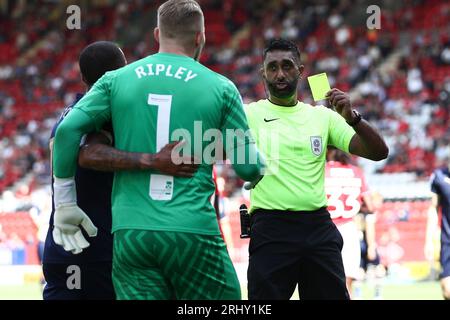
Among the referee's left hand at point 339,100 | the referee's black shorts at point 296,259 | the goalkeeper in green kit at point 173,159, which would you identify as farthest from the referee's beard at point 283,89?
the goalkeeper in green kit at point 173,159

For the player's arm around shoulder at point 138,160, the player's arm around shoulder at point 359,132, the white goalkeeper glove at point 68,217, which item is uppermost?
the player's arm around shoulder at point 359,132

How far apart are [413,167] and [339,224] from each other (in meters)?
12.9

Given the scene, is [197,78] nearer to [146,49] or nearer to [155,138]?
[155,138]

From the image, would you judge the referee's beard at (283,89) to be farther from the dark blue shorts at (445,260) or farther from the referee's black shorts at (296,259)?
the dark blue shorts at (445,260)

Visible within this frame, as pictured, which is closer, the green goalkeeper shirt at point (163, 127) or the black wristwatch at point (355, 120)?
the green goalkeeper shirt at point (163, 127)

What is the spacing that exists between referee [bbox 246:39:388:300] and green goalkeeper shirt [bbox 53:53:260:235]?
4.84 ft

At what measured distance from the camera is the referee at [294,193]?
610 centimetres

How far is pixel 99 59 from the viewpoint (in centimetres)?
567

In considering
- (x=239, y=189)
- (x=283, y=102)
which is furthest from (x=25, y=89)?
(x=283, y=102)

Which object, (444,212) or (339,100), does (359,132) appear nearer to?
(339,100)

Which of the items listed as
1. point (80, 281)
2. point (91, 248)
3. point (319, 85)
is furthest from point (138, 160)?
point (319, 85)

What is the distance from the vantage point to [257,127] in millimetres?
6363

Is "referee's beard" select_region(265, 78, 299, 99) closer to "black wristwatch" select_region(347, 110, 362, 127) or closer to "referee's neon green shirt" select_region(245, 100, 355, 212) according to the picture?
"referee's neon green shirt" select_region(245, 100, 355, 212)

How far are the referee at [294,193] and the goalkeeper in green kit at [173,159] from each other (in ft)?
4.72
